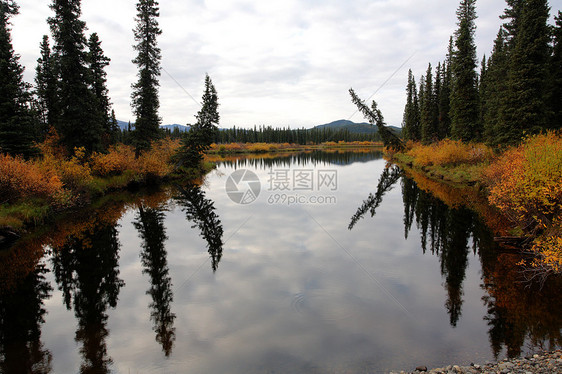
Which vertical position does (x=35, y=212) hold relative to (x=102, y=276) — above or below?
above

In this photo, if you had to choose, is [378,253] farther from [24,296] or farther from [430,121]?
[430,121]

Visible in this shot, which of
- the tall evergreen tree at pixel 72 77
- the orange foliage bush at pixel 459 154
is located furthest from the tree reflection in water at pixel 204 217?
the orange foliage bush at pixel 459 154

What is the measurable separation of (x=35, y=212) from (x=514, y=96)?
31.4 meters

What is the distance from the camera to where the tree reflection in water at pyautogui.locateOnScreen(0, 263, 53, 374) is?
19.4ft

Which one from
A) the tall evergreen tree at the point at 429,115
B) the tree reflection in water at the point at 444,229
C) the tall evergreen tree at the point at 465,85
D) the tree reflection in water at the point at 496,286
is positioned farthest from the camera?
the tall evergreen tree at the point at 429,115

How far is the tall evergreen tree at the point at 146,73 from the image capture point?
93.5 ft

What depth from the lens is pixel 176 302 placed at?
834 centimetres

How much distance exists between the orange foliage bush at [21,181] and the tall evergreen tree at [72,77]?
295 inches

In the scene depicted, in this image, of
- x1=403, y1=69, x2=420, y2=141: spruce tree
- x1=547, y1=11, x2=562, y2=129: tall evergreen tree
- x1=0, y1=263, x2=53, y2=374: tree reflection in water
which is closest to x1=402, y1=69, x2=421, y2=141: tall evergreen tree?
x1=403, y1=69, x2=420, y2=141: spruce tree

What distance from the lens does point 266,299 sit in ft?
27.7

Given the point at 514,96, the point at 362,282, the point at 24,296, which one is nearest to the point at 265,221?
the point at 362,282

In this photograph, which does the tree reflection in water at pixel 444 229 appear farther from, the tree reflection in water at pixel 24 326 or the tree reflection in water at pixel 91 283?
the tree reflection in water at pixel 24 326

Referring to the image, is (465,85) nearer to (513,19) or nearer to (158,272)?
(513,19)

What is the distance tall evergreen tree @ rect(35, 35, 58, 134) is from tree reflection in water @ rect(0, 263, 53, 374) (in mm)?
19793
